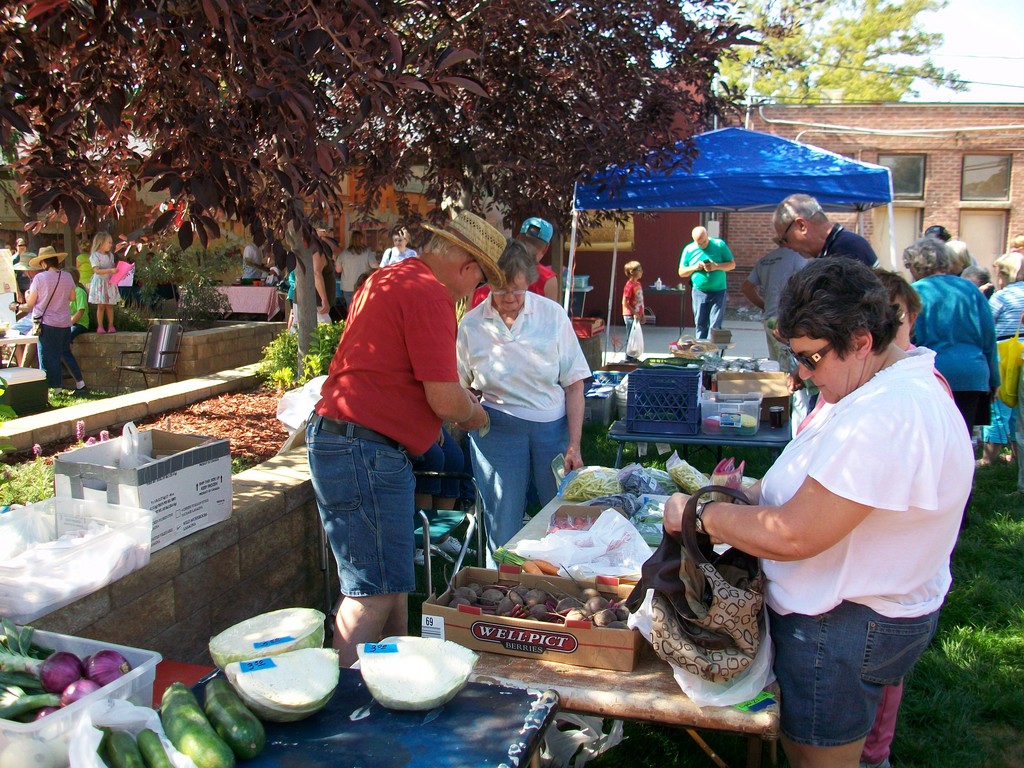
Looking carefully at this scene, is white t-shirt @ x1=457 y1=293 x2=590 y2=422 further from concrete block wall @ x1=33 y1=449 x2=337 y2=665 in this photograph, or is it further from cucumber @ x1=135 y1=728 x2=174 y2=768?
cucumber @ x1=135 y1=728 x2=174 y2=768

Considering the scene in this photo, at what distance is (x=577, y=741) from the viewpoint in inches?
108

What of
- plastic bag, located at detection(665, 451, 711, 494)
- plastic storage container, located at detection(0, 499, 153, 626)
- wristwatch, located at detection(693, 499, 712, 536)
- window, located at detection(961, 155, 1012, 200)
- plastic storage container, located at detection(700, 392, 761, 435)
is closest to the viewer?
wristwatch, located at detection(693, 499, 712, 536)

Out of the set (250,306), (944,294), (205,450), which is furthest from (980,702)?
(250,306)

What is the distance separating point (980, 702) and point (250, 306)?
13.8m

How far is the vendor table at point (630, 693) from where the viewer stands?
80.6 inches

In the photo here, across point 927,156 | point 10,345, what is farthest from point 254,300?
point 927,156

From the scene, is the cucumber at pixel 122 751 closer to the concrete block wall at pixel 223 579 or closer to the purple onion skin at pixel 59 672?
the purple onion skin at pixel 59 672

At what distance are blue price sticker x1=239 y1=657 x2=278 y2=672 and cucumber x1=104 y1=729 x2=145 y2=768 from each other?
0.92 feet

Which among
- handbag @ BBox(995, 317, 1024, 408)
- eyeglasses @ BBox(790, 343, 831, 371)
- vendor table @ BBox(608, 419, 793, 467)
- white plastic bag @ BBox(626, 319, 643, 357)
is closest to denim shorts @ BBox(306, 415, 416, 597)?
eyeglasses @ BBox(790, 343, 831, 371)

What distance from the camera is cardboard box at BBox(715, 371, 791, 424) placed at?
5.47m

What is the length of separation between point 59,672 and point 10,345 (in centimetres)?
878

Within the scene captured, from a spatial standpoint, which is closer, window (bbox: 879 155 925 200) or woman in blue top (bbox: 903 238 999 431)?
woman in blue top (bbox: 903 238 999 431)

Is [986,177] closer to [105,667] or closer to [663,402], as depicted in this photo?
[663,402]

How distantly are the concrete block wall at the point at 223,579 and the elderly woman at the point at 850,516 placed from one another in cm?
185
